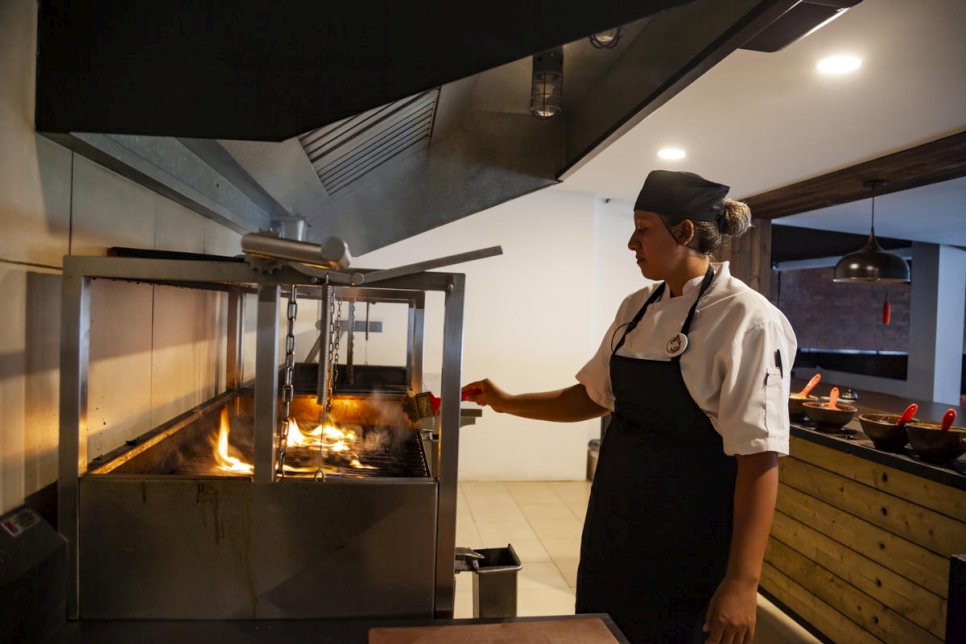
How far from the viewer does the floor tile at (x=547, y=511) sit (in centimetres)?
410

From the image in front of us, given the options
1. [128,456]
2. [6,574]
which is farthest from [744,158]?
[6,574]

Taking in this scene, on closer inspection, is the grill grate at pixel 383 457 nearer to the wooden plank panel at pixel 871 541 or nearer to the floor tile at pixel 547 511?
the wooden plank panel at pixel 871 541

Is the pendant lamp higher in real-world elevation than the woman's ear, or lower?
higher

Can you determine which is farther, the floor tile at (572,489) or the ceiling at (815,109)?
the floor tile at (572,489)

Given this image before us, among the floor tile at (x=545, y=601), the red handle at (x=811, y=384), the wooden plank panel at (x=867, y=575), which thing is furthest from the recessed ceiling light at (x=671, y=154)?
the floor tile at (x=545, y=601)

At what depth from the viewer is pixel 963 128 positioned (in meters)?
2.99

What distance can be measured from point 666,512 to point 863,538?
1546mm

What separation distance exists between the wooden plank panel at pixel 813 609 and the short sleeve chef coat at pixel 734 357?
5.56 feet

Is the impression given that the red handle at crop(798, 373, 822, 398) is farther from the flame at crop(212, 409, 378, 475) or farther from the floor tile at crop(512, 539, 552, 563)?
the flame at crop(212, 409, 378, 475)

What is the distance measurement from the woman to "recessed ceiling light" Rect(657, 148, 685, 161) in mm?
2167

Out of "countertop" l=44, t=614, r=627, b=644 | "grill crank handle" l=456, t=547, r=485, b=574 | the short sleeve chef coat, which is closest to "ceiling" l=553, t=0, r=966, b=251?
the short sleeve chef coat

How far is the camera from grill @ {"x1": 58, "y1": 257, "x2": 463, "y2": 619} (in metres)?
1.10

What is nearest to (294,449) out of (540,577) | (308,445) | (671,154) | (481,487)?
(308,445)

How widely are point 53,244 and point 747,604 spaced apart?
61.9 inches
